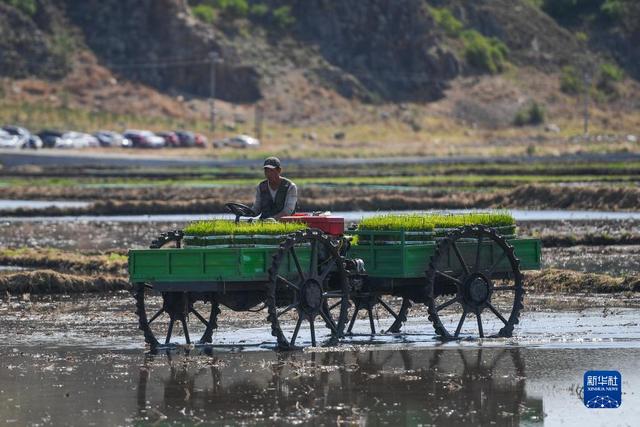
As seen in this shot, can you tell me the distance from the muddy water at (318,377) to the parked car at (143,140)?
8665 cm

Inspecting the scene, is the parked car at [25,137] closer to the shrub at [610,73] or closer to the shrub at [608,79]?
the shrub at [608,79]

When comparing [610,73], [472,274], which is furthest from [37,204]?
[610,73]

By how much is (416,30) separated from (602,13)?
115 feet

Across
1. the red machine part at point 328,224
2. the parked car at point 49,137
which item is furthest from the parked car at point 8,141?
the red machine part at point 328,224

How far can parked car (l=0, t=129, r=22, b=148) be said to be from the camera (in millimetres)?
101475

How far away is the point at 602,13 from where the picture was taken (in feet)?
563

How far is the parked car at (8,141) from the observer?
333 ft

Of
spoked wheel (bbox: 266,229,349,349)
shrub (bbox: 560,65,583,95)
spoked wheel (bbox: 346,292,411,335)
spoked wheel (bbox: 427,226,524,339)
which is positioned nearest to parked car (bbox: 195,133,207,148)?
shrub (bbox: 560,65,583,95)

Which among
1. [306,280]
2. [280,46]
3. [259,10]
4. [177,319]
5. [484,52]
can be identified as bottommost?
[177,319]

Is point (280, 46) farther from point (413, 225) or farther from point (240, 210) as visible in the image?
point (240, 210)

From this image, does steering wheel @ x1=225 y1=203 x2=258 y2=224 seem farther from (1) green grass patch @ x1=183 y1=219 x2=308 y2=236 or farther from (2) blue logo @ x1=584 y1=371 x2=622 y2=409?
(2) blue logo @ x1=584 y1=371 x2=622 y2=409

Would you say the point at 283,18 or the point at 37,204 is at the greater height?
the point at 283,18

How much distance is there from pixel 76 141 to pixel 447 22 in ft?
187

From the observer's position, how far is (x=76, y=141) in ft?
353
